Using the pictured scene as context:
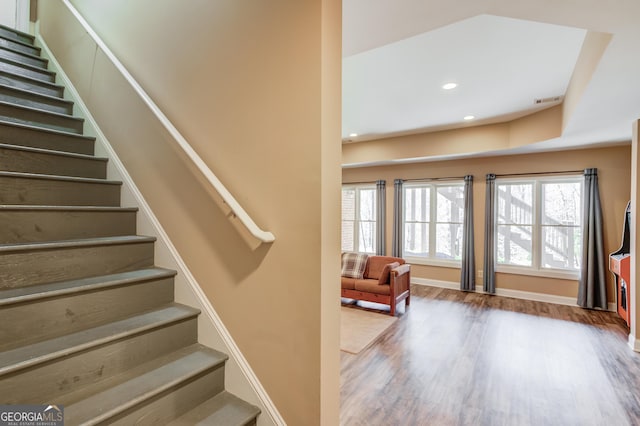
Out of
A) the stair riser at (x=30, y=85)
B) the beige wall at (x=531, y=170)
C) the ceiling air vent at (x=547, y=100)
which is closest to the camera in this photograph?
the stair riser at (x=30, y=85)

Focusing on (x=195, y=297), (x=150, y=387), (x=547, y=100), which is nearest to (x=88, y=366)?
(x=150, y=387)

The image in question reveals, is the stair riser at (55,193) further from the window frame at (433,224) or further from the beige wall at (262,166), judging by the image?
the window frame at (433,224)

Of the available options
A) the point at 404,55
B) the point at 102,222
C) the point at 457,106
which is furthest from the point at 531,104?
the point at 102,222

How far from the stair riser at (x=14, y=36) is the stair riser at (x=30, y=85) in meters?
0.86

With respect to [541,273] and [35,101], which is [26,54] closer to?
[35,101]

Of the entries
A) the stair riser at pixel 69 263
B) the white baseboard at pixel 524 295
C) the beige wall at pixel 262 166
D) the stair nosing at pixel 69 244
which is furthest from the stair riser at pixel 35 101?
the white baseboard at pixel 524 295

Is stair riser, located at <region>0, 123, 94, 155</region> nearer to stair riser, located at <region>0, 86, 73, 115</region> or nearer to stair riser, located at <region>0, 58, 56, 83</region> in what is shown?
stair riser, located at <region>0, 86, 73, 115</region>

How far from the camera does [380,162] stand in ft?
22.2

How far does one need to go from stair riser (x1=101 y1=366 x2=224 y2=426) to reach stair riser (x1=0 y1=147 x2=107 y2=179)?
1707 millimetres

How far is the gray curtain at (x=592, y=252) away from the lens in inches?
196

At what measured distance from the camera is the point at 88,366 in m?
1.37

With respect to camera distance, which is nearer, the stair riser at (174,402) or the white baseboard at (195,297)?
the stair riser at (174,402)

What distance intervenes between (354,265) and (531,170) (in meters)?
3.68

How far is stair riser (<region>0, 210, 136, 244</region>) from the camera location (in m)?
1.64
